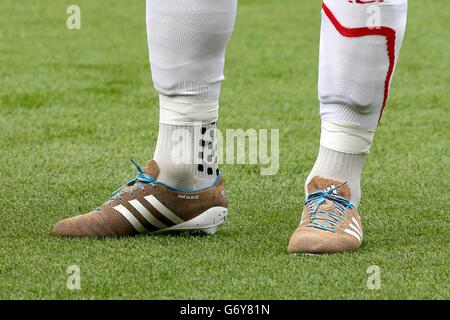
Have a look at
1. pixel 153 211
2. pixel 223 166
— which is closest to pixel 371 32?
pixel 153 211

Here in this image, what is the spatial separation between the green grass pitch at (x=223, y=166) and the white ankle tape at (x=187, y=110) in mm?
239

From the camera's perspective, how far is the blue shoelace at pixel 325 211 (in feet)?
7.11

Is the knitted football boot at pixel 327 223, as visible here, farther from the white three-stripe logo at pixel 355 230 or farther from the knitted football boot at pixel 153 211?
the knitted football boot at pixel 153 211

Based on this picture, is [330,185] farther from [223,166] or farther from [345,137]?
[223,166]

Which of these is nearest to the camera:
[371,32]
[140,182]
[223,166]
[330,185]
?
[371,32]

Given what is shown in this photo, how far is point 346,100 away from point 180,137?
36 cm

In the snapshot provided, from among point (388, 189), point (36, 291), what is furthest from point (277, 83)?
point (36, 291)

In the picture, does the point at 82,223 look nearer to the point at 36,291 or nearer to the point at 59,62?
the point at 36,291

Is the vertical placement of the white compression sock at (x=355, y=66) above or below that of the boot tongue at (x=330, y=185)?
above

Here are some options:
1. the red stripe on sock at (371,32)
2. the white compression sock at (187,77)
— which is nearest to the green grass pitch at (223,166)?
the white compression sock at (187,77)

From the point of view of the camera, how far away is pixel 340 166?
221cm
